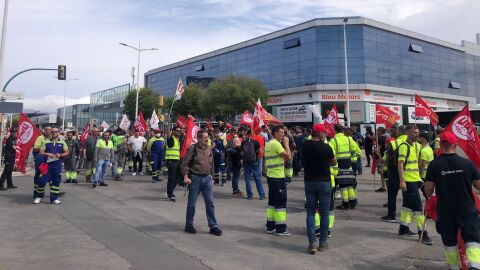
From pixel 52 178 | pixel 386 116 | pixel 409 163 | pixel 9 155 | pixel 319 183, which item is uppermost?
pixel 386 116

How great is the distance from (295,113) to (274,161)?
40908 mm

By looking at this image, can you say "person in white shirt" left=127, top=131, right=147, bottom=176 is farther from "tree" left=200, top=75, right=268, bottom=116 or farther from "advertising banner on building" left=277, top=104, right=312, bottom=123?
"advertising banner on building" left=277, top=104, right=312, bottom=123

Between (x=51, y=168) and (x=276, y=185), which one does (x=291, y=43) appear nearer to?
(x=51, y=168)

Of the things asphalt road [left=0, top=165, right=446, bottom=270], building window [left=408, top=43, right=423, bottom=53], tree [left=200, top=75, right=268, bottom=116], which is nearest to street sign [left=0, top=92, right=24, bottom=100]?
asphalt road [left=0, top=165, right=446, bottom=270]

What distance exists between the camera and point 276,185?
23.8 ft

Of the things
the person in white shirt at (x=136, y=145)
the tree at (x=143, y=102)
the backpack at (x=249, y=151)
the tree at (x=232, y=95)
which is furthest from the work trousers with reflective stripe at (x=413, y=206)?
the tree at (x=143, y=102)

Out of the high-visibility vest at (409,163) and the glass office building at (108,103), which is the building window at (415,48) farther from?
the glass office building at (108,103)

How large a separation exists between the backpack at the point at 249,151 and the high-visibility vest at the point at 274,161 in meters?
3.14

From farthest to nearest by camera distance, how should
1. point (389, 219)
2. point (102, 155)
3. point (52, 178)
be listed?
point (102, 155) < point (52, 178) < point (389, 219)

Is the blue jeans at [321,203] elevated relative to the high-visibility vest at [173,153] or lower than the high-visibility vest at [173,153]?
lower

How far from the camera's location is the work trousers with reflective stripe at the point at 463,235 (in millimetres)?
4422

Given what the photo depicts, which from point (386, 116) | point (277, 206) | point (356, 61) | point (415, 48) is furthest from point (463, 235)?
point (415, 48)

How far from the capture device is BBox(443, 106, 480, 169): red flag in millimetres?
5988

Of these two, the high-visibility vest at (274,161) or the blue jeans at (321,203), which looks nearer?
the blue jeans at (321,203)
